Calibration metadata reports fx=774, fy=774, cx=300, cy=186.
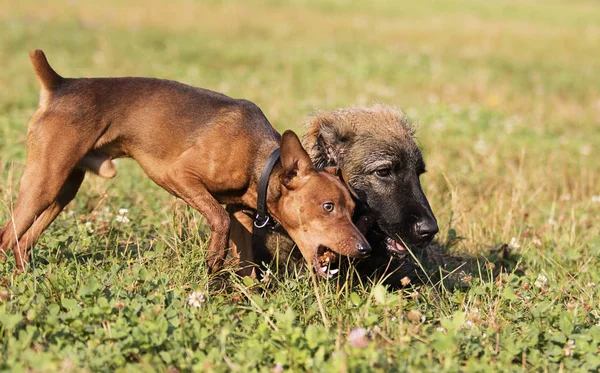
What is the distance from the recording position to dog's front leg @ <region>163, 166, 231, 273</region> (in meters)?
4.68

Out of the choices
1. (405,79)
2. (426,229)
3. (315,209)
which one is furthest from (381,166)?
(405,79)

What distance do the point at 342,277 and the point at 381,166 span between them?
0.82 m

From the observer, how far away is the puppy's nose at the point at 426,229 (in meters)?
5.17

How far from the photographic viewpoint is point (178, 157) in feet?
16.3

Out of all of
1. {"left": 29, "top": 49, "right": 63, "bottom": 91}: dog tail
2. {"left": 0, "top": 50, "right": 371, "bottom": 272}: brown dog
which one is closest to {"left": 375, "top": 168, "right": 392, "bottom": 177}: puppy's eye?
{"left": 0, "top": 50, "right": 371, "bottom": 272}: brown dog

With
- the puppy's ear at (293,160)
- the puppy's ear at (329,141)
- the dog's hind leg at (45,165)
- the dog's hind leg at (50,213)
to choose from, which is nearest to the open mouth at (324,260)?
the puppy's ear at (293,160)

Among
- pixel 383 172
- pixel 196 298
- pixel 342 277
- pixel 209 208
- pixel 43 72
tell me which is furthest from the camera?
pixel 383 172

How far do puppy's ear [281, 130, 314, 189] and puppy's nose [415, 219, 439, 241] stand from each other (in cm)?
91

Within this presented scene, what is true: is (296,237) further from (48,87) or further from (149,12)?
(149,12)

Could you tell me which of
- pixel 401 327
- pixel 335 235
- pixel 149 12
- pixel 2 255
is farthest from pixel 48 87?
pixel 149 12

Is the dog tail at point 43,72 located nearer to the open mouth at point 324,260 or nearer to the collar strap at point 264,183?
the collar strap at point 264,183

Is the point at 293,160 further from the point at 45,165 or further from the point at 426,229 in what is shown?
the point at 45,165

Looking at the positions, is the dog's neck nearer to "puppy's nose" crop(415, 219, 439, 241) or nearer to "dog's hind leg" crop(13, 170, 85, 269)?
"puppy's nose" crop(415, 219, 439, 241)

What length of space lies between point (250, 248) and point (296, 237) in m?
0.62
